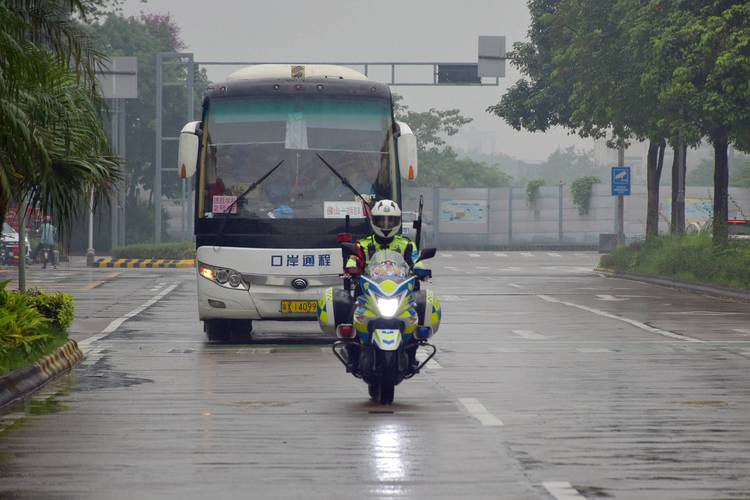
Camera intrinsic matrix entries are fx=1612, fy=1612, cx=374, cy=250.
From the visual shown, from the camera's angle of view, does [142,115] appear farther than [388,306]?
Yes

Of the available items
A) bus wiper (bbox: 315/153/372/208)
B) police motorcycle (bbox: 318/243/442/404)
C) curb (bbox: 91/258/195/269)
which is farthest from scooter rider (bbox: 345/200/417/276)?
curb (bbox: 91/258/195/269)

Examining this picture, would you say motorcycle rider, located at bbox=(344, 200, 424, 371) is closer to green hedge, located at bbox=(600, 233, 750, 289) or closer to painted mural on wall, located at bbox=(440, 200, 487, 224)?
green hedge, located at bbox=(600, 233, 750, 289)

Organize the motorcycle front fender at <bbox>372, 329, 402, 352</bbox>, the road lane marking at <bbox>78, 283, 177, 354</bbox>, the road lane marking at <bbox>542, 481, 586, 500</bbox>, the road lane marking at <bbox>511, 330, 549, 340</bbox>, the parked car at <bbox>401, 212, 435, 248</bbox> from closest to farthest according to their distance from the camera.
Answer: the road lane marking at <bbox>542, 481, 586, 500</bbox> → the motorcycle front fender at <bbox>372, 329, 402, 352</bbox> → the road lane marking at <bbox>78, 283, 177, 354</bbox> → the road lane marking at <bbox>511, 330, 549, 340</bbox> → the parked car at <bbox>401, 212, 435, 248</bbox>

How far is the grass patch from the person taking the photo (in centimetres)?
1558

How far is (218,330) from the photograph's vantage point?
880 inches

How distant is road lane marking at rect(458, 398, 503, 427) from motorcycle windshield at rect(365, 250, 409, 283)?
4.16 ft

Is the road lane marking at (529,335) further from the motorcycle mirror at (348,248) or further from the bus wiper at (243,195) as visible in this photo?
the motorcycle mirror at (348,248)

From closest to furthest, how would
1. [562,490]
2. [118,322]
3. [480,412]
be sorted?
[562,490]
[480,412]
[118,322]

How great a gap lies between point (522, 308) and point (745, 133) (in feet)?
33.9

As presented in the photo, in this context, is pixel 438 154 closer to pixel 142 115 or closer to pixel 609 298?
pixel 142 115

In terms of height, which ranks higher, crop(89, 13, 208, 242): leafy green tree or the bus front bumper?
crop(89, 13, 208, 242): leafy green tree

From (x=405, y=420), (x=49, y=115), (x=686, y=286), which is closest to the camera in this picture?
(x=405, y=420)

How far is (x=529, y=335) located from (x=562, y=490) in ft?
45.8

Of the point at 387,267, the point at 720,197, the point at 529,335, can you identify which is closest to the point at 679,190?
the point at 720,197
